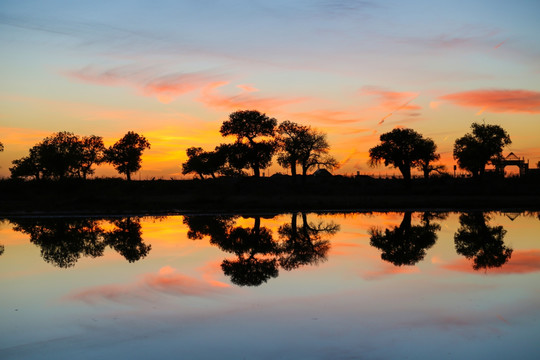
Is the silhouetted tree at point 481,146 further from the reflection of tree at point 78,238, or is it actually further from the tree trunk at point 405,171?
the reflection of tree at point 78,238

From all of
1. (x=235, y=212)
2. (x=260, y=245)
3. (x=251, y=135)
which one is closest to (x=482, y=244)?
(x=260, y=245)

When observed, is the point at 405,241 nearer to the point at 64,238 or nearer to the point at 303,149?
the point at 64,238

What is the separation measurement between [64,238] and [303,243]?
1446cm

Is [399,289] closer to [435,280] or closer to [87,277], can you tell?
[435,280]

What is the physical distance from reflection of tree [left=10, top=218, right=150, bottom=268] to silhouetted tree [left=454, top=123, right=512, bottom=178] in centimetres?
7576

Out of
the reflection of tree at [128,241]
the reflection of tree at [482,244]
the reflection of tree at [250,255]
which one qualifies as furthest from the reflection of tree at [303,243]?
the reflection of tree at [128,241]

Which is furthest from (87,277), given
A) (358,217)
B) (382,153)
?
(382,153)

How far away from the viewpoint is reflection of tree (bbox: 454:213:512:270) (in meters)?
20.1

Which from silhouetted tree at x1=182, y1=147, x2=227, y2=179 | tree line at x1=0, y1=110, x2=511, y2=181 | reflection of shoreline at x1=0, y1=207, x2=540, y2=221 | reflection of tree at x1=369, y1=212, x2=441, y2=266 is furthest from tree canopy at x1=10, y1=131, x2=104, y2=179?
reflection of tree at x1=369, y1=212, x2=441, y2=266

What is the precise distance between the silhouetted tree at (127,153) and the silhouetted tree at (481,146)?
69106mm

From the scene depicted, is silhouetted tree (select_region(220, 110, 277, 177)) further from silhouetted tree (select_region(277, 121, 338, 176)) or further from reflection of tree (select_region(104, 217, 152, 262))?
reflection of tree (select_region(104, 217, 152, 262))

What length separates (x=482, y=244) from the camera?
24516 mm

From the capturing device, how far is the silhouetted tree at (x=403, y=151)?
305 ft

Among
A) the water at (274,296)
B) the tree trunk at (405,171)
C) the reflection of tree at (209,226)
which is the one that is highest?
the tree trunk at (405,171)
